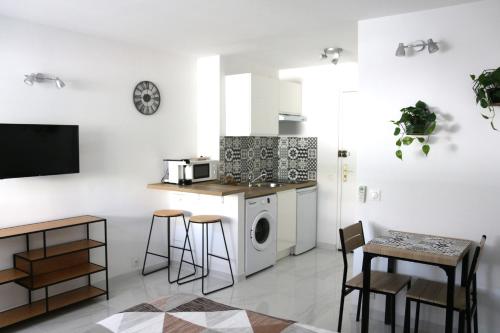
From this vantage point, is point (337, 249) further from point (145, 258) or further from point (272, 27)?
point (272, 27)

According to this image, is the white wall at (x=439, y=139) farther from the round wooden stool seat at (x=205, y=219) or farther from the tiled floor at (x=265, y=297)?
the round wooden stool seat at (x=205, y=219)

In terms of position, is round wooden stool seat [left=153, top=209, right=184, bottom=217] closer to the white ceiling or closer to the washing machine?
the washing machine

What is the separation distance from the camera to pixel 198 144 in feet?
16.4

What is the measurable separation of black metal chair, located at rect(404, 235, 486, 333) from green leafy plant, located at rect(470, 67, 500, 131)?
88cm

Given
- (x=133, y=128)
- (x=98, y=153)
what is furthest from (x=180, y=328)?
(x=133, y=128)

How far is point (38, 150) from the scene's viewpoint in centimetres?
335

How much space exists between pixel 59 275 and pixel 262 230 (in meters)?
2.04

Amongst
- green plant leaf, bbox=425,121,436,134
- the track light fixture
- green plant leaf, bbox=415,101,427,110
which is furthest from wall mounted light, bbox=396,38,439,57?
the track light fixture

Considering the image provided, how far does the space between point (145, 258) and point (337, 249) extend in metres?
2.44

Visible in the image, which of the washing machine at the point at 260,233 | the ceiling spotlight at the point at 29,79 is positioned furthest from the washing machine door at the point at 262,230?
the ceiling spotlight at the point at 29,79

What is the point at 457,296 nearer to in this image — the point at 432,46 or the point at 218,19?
the point at 432,46

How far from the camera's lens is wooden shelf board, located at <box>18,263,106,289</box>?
3.24 meters

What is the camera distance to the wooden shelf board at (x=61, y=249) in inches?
129

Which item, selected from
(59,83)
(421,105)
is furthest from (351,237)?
(59,83)
